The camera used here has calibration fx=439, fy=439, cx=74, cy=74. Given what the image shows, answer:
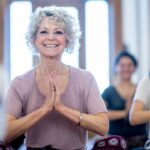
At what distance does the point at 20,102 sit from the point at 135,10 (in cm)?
300

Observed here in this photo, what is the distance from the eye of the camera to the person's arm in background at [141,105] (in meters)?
2.19

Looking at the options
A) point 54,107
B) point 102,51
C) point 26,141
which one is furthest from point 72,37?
point 102,51

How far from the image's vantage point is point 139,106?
7.34 ft

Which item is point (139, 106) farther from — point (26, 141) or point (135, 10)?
point (135, 10)

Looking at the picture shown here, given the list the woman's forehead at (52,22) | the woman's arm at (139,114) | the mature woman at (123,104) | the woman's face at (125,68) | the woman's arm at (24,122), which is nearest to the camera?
the woman's arm at (24,122)

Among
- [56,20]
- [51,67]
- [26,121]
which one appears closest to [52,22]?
[56,20]

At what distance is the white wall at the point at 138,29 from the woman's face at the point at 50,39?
277 centimetres

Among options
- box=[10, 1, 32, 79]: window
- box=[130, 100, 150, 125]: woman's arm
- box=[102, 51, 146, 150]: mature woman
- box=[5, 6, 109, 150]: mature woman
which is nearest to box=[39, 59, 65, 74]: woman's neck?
box=[5, 6, 109, 150]: mature woman

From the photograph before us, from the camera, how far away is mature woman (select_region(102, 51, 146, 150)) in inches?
119

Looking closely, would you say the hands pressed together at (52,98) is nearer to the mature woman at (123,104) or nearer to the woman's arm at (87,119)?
the woman's arm at (87,119)

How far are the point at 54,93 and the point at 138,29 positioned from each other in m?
2.93

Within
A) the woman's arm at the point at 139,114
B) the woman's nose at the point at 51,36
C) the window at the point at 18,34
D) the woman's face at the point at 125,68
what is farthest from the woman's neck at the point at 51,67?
the window at the point at 18,34

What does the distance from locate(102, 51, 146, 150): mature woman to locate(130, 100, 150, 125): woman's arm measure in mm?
759

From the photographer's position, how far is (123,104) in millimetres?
3176
